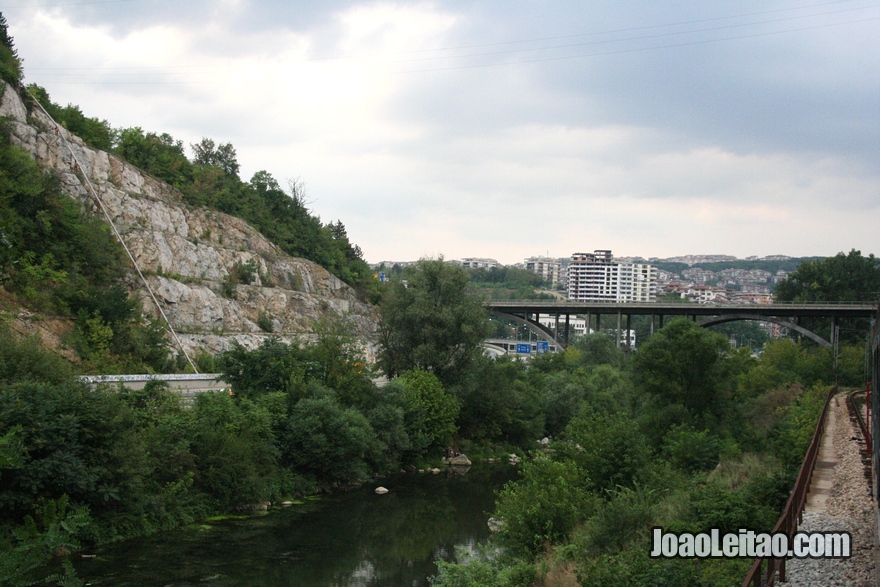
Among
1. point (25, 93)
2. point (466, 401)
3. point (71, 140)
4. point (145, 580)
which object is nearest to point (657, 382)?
point (466, 401)

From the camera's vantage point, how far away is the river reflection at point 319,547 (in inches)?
698

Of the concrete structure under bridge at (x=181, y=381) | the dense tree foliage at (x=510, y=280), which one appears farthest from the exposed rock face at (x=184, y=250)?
the dense tree foliage at (x=510, y=280)

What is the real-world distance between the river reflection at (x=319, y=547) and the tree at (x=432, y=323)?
9948mm

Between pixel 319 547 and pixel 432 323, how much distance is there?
17565mm

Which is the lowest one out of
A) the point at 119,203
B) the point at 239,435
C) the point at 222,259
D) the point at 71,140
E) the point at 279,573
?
the point at 279,573

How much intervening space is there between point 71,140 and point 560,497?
34175 mm

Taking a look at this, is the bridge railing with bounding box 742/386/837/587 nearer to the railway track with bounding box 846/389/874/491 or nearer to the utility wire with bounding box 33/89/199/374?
the railway track with bounding box 846/389/874/491

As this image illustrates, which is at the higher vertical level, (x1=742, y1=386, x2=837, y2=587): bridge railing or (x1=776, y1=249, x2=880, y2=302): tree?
(x1=776, y1=249, x2=880, y2=302): tree

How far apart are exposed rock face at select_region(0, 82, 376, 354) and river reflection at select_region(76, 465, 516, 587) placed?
47.3 feet

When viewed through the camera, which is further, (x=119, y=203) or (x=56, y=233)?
(x=119, y=203)

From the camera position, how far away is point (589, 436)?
72.5 ft

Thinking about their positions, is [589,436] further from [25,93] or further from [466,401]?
[25,93]

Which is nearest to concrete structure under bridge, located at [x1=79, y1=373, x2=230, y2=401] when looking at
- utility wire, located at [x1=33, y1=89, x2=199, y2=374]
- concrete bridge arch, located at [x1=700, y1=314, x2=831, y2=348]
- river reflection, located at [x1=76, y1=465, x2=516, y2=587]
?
river reflection, located at [x1=76, y1=465, x2=516, y2=587]

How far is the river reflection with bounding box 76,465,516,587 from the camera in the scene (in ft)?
58.2
